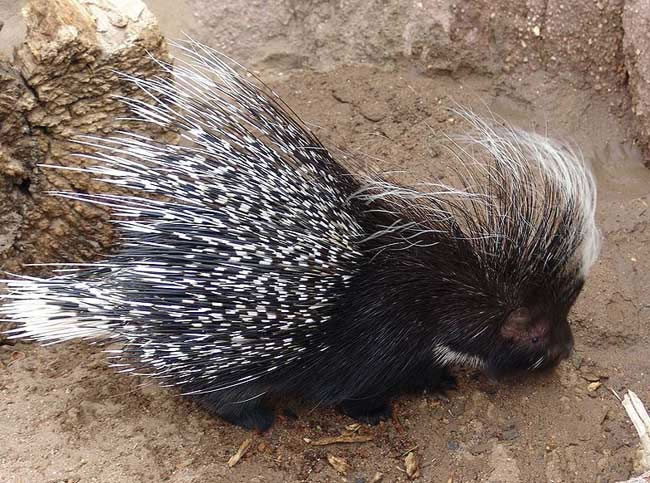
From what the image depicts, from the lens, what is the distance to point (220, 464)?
2312 millimetres

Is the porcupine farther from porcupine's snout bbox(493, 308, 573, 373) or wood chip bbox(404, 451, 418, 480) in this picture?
wood chip bbox(404, 451, 418, 480)

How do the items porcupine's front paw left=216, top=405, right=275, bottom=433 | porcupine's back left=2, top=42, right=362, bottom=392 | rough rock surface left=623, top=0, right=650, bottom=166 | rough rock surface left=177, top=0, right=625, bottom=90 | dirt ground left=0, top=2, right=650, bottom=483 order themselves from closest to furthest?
porcupine's back left=2, top=42, right=362, bottom=392 < dirt ground left=0, top=2, right=650, bottom=483 < porcupine's front paw left=216, top=405, right=275, bottom=433 < rough rock surface left=623, top=0, right=650, bottom=166 < rough rock surface left=177, top=0, right=625, bottom=90

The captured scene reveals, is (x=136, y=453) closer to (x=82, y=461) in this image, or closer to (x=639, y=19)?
(x=82, y=461)

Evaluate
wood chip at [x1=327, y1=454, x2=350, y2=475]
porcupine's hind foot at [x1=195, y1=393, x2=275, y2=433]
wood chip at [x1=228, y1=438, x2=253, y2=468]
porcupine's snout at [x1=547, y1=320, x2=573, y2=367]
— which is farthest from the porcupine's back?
porcupine's snout at [x1=547, y1=320, x2=573, y2=367]

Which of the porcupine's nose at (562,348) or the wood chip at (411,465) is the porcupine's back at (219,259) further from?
the porcupine's nose at (562,348)

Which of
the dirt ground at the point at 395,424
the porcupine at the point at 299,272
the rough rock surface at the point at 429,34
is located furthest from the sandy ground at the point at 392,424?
the rough rock surface at the point at 429,34

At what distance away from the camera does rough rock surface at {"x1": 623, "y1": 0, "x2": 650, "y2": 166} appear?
310cm

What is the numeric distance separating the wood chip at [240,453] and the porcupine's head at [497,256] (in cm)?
66

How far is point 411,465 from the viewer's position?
232 centimetres

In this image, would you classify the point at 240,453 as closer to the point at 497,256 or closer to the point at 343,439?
the point at 343,439

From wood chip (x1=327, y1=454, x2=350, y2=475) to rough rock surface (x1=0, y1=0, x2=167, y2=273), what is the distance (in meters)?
1.12

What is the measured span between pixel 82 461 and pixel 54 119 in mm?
1077

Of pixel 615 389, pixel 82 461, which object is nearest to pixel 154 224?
pixel 82 461

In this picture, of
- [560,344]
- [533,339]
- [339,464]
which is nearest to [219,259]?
[339,464]
